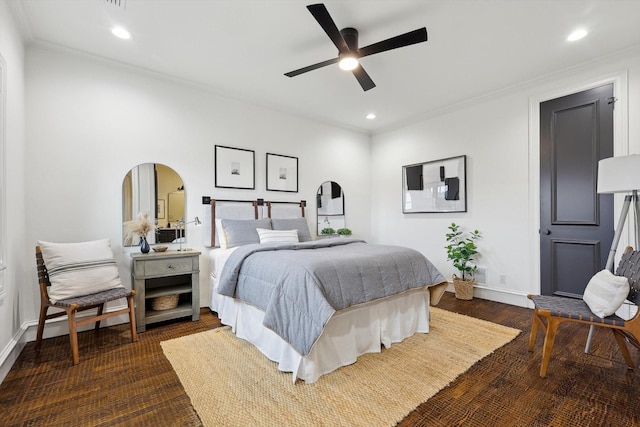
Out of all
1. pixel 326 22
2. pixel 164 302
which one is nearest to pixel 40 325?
pixel 164 302

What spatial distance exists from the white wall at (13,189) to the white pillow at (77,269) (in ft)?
0.75

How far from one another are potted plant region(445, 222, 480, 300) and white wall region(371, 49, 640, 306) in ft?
0.41

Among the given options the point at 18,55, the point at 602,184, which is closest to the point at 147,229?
the point at 18,55

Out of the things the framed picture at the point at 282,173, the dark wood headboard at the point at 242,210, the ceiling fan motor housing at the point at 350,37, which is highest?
the ceiling fan motor housing at the point at 350,37

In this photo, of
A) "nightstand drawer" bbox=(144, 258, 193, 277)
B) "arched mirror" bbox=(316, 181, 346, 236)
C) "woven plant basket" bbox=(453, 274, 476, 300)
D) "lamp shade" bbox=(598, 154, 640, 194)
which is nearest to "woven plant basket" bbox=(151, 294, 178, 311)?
"nightstand drawer" bbox=(144, 258, 193, 277)

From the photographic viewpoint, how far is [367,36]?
2.60m

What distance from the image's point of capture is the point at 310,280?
1965mm

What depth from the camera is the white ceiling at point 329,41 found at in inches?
88.6

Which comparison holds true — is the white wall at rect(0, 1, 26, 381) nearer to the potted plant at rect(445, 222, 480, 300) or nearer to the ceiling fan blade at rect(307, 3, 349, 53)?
the ceiling fan blade at rect(307, 3, 349, 53)

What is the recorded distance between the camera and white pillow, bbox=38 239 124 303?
2.35m

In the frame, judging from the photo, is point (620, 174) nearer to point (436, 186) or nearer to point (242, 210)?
point (436, 186)

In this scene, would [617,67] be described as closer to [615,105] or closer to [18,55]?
[615,105]

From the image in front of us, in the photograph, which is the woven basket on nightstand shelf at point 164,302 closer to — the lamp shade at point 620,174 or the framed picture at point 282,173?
the framed picture at point 282,173

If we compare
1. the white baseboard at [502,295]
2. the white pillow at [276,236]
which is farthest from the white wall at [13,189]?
the white baseboard at [502,295]
